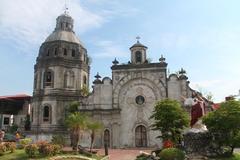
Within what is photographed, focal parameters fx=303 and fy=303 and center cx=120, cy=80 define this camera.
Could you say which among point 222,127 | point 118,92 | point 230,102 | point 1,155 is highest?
point 118,92

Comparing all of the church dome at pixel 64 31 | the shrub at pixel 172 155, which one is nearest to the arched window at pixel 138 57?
the church dome at pixel 64 31

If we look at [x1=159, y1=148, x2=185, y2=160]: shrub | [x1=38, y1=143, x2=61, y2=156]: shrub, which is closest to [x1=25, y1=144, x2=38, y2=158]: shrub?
[x1=38, y1=143, x2=61, y2=156]: shrub

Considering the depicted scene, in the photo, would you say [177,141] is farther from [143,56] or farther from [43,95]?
[43,95]

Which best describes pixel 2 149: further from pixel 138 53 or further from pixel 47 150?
pixel 138 53

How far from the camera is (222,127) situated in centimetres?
1952

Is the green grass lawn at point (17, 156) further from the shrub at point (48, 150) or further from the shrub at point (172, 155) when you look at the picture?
the shrub at point (172, 155)

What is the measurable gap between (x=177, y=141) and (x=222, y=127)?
6.37m

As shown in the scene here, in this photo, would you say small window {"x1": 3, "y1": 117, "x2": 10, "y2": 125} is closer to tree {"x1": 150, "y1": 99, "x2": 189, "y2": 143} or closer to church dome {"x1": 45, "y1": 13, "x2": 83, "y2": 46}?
church dome {"x1": 45, "y1": 13, "x2": 83, "y2": 46}

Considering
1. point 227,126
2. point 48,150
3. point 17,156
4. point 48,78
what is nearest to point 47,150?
point 48,150

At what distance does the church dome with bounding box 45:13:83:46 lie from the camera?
40.0 m

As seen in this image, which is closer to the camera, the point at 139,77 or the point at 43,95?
the point at 139,77

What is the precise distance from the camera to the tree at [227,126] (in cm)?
1928

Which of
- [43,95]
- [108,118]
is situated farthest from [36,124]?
[108,118]

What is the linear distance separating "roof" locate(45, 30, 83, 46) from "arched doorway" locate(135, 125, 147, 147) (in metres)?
15.0
